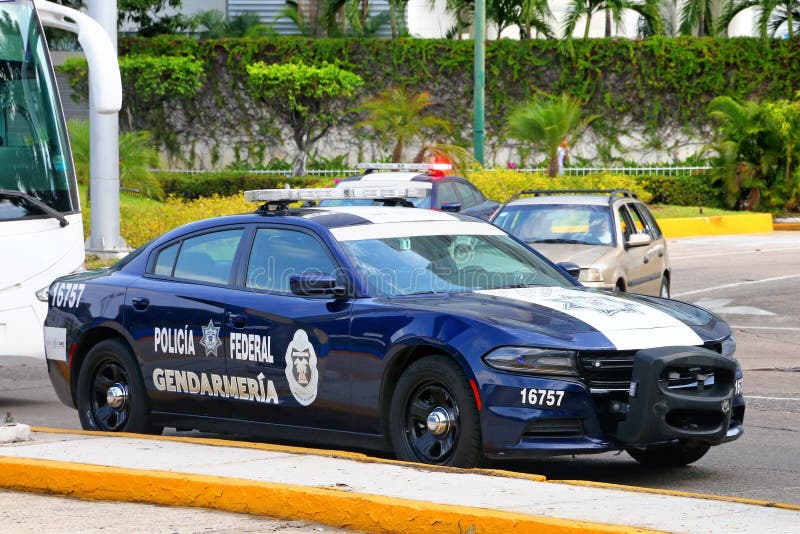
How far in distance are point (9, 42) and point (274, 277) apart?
413 cm

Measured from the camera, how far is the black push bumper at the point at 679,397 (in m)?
7.07

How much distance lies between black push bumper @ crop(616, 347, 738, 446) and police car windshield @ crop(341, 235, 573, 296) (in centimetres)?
132

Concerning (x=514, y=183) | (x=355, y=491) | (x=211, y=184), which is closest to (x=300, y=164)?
(x=211, y=184)

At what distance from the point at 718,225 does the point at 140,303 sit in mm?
23940

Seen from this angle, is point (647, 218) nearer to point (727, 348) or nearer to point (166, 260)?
point (166, 260)

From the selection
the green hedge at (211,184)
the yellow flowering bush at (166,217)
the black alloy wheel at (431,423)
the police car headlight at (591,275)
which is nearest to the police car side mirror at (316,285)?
the black alloy wheel at (431,423)

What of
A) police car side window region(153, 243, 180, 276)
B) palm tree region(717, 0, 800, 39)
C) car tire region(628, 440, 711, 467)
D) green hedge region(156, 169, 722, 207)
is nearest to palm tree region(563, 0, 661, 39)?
palm tree region(717, 0, 800, 39)

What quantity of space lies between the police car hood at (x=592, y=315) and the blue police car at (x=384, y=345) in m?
0.02

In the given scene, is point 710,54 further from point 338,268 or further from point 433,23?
point 338,268

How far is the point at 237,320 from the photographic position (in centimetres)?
834

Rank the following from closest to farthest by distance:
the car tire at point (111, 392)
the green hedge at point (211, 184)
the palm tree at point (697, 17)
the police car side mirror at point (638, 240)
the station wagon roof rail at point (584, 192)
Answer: the car tire at point (111, 392) < the police car side mirror at point (638, 240) < the station wagon roof rail at point (584, 192) < the green hedge at point (211, 184) < the palm tree at point (697, 17)

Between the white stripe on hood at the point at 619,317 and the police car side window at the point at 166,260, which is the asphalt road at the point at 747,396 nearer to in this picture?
the white stripe on hood at the point at 619,317

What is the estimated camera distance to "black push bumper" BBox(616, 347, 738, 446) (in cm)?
707

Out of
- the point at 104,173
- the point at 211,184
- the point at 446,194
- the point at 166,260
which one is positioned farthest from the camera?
the point at 211,184
